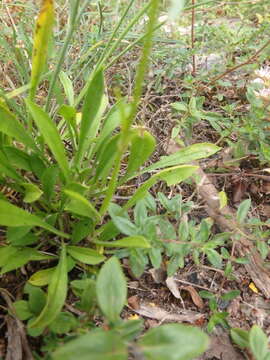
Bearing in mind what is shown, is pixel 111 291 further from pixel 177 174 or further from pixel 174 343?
pixel 177 174

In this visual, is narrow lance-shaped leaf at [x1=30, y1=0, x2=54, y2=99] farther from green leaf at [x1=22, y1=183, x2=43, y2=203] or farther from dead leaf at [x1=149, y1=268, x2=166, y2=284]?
dead leaf at [x1=149, y1=268, x2=166, y2=284]

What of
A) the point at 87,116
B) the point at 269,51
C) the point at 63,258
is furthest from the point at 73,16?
the point at 269,51

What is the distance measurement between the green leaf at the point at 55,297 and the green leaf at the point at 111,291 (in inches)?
7.6

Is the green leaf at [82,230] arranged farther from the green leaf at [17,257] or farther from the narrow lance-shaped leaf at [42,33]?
the narrow lance-shaped leaf at [42,33]

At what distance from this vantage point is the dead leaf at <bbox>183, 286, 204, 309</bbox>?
1.05 meters

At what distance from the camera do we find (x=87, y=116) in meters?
0.98

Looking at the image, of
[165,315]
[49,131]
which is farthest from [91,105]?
[165,315]

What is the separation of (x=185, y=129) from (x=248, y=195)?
0.33 meters

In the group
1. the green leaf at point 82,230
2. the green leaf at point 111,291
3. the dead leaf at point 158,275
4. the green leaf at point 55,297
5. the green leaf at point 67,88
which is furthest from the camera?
the green leaf at point 67,88

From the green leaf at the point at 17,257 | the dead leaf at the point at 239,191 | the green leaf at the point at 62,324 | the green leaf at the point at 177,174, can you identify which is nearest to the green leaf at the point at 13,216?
the green leaf at the point at 17,257

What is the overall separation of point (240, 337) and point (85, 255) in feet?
1.38

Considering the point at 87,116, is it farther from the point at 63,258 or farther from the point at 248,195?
the point at 248,195

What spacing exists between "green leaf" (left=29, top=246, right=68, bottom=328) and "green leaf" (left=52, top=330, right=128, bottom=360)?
0.88ft

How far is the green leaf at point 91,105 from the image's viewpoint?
0.91 m
